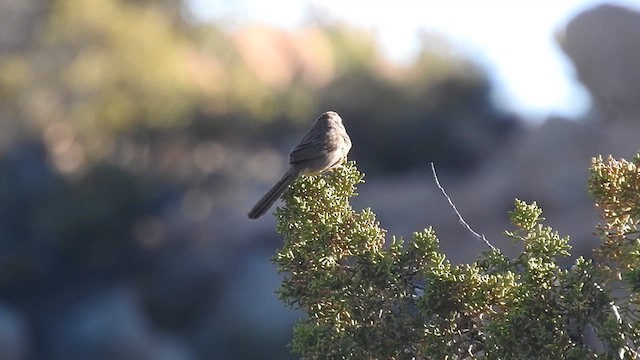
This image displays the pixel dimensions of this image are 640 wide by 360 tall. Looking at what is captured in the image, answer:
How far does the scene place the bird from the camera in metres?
4.64

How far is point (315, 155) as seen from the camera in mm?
5016

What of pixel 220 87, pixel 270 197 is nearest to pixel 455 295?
pixel 270 197

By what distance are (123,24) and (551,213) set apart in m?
9.94

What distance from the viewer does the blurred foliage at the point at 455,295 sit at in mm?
2934

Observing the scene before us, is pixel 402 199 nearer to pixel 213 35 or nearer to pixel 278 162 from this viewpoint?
pixel 278 162

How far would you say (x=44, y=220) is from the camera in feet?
77.5

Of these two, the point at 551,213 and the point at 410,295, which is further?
the point at 551,213

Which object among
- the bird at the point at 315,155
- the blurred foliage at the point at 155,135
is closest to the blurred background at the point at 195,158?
the blurred foliage at the point at 155,135

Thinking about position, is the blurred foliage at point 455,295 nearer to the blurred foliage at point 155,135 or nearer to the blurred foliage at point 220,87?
the blurred foliage at point 155,135

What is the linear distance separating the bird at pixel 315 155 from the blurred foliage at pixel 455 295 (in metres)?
0.96

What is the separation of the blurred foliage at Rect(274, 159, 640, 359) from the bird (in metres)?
0.96

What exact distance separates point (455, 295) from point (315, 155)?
1987 millimetres

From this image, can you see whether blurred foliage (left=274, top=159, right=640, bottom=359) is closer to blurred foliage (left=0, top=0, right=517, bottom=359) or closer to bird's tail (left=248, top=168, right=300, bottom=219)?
bird's tail (left=248, top=168, right=300, bottom=219)

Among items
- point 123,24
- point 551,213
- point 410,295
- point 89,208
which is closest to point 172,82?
point 123,24
